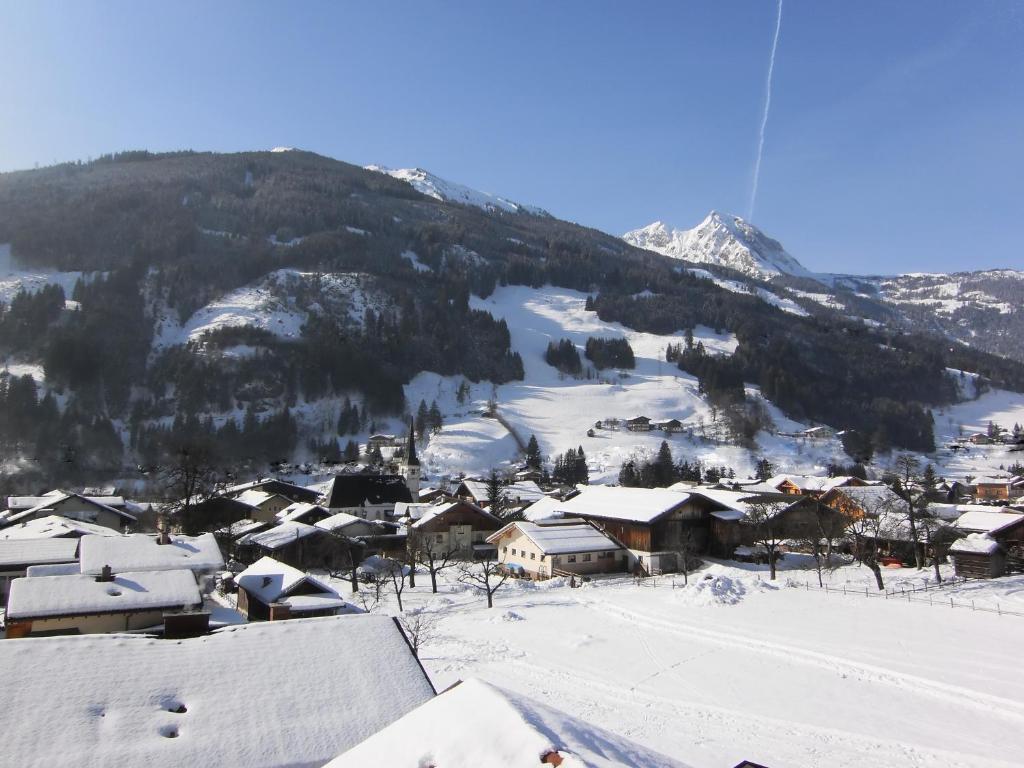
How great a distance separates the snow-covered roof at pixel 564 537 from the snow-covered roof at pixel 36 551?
2851 cm

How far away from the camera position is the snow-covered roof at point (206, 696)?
29.9ft

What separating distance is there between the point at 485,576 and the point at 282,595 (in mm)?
12995

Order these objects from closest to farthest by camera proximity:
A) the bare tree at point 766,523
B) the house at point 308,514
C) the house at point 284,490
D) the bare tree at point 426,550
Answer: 1. the bare tree at point 426,550
2. the bare tree at point 766,523
3. the house at point 308,514
4. the house at point 284,490

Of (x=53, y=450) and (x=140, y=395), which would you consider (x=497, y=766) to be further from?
(x=140, y=395)

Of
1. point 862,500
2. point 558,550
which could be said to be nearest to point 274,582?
point 558,550


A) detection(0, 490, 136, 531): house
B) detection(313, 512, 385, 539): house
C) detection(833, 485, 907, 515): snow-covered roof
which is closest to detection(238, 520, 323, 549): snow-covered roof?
detection(313, 512, 385, 539): house

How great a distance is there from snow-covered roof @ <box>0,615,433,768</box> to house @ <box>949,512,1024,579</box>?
41.3 meters

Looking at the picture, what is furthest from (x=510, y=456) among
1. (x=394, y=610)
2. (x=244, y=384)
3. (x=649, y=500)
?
(x=394, y=610)

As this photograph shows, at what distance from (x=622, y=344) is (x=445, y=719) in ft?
608

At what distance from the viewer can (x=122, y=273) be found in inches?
6344

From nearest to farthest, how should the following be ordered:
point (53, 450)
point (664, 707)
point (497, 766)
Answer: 1. point (497, 766)
2. point (664, 707)
3. point (53, 450)

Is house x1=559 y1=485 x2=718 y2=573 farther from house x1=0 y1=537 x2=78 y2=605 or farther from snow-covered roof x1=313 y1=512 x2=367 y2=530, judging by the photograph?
house x1=0 y1=537 x2=78 y2=605

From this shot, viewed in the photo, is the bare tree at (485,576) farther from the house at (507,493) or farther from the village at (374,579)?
the house at (507,493)

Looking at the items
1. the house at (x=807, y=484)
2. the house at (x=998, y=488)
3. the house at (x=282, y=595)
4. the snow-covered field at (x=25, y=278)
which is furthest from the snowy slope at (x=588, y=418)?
the snow-covered field at (x=25, y=278)
